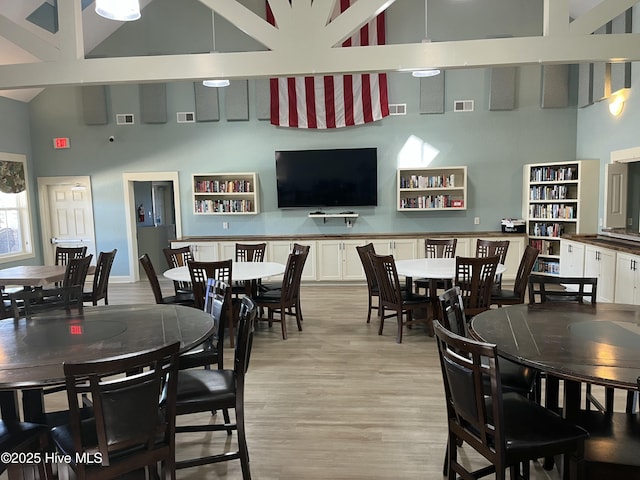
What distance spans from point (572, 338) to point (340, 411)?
5.50 ft

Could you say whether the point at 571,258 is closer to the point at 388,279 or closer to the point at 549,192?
the point at 549,192

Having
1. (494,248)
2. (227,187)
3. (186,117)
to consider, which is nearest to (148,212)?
(186,117)

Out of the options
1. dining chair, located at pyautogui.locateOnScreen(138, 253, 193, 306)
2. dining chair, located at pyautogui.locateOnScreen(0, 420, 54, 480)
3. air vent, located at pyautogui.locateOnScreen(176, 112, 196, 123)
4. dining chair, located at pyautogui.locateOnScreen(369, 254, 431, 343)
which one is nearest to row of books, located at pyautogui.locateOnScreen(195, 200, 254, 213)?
air vent, located at pyautogui.locateOnScreen(176, 112, 196, 123)

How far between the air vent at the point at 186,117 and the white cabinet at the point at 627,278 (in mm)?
7086

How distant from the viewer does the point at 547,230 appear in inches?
302

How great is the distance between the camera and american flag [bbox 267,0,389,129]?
8.00 m

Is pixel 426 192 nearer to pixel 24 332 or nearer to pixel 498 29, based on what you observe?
pixel 498 29

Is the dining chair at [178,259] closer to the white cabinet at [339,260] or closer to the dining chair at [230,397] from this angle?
the white cabinet at [339,260]

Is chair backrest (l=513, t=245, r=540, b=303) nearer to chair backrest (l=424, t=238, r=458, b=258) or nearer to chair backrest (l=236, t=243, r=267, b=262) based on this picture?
chair backrest (l=424, t=238, r=458, b=258)

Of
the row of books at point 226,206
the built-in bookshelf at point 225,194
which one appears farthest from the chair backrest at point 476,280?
the row of books at point 226,206

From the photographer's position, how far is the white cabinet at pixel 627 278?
512 centimetres

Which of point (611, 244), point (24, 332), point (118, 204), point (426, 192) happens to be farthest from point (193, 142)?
point (611, 244)

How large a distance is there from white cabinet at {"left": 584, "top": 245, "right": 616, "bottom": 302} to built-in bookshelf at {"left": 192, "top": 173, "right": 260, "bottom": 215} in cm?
531

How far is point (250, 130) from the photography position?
8352 millimetres
